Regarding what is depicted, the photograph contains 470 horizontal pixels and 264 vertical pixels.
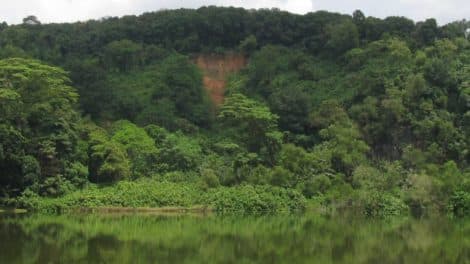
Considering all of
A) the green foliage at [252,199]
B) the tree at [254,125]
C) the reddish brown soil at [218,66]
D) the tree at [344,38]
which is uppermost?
the tree at [344,38]

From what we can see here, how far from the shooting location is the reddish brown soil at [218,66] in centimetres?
5847

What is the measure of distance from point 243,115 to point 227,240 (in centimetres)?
2205

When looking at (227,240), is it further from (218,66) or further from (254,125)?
(218,66)

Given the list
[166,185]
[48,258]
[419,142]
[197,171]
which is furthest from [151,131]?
[48,258]

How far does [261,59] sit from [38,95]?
898 inches

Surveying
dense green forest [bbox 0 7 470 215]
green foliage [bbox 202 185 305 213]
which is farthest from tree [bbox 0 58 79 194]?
green foliage [bbox 202 185 305 213]

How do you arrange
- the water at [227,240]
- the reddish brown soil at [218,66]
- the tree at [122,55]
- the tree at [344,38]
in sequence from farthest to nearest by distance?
1. the reddish brown soil at [218,66]
2. the tree at [122,55]
3. the tree at [344,38]
4. the water at [227,240]

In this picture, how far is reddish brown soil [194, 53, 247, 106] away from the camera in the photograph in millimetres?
58469

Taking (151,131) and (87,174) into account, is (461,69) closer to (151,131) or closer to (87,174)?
(151,131)

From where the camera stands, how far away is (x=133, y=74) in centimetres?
5597

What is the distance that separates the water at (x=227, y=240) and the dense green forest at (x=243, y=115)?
5020 millimetres

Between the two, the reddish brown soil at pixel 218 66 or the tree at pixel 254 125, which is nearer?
the tree at pixel 254 125

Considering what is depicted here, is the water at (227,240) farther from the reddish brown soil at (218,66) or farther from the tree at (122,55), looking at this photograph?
the reddish brown soil at (218,66)

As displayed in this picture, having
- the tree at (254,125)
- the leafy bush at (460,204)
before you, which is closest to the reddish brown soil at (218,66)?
the tree at (254,125)
